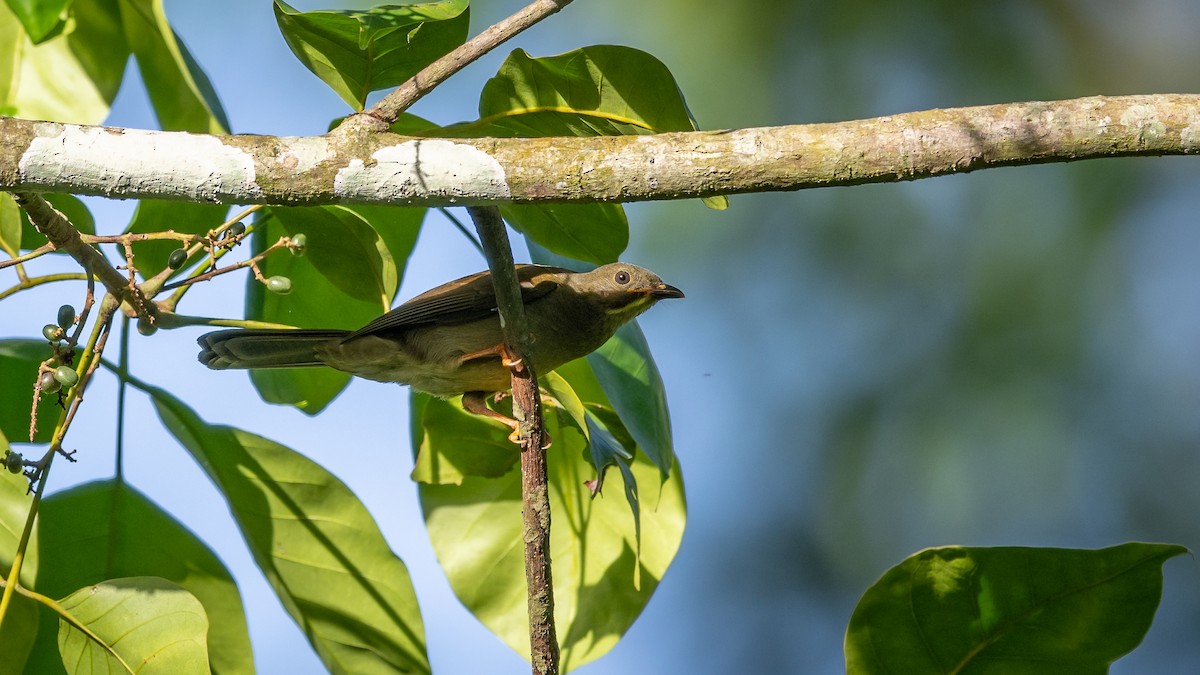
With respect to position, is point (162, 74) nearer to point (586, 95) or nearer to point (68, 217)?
point (68, 217)

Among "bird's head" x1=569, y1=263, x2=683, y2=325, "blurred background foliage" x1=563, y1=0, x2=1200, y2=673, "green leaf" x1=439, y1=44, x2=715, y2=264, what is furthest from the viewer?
"blurred background foliage" x1=563, y1=0, x2=1200, y2=673

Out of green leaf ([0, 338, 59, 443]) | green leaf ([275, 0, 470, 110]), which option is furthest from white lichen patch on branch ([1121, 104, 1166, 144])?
green leaf ([0, 338, 59, 443])

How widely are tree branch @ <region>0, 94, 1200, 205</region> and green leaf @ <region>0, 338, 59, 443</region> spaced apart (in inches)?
44.3

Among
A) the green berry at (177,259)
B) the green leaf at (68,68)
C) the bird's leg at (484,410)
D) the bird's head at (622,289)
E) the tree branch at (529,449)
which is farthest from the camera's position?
the bird's head at (622,289)

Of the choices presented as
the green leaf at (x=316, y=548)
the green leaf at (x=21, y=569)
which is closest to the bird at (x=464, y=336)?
the green leaf at (x=316, y=548)

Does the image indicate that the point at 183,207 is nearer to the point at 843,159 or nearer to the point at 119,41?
the point at 119,41

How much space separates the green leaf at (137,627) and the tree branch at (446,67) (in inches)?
46.1

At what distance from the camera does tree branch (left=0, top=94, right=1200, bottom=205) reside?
193 centimetres

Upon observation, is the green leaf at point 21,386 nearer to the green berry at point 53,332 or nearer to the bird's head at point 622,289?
the green berry at point 53,332

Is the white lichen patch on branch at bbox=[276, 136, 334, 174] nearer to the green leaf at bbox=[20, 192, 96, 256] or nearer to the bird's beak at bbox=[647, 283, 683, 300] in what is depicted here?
the green leaf at bbox=[20, 192, 96, 256]

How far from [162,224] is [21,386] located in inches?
22.5

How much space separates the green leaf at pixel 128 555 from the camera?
288 cm

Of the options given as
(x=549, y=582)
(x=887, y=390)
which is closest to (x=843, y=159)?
(x=549, y=582)

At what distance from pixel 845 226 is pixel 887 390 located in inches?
47.1
